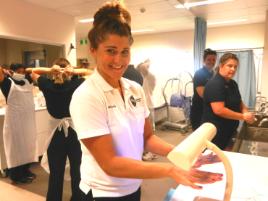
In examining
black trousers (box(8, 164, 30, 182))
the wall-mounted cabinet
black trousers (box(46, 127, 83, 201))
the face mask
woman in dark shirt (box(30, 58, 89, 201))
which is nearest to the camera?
woman in dark shirt (box(30, 58, 89, 201))

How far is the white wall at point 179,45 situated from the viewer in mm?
6184

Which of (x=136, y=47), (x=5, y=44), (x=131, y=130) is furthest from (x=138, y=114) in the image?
(x=136, y=47)

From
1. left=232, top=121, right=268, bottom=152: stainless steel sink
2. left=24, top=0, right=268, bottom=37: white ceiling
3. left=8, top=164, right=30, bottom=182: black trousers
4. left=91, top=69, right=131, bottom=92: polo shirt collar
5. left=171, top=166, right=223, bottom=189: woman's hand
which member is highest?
left=24, top=0, right=268, bottom=37: white ceiling

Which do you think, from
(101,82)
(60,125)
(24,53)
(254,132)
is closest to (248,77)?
(254,132)

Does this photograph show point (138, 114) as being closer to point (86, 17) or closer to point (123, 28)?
point (123, 28)

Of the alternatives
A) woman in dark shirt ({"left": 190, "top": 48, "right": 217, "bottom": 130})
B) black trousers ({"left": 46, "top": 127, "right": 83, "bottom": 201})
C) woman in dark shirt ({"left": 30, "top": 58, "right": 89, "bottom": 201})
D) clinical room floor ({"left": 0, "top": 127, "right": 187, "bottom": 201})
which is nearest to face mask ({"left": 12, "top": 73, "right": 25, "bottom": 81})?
woman in dark shirt ({"left": 30, "top": 58, "right": 89, "bottom": 201})

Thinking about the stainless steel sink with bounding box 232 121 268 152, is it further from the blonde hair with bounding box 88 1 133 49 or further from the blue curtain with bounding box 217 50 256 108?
the blue curtain with bounding box 217 50 256 108

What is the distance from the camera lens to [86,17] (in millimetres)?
5230

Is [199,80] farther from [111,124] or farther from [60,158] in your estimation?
[111,124]

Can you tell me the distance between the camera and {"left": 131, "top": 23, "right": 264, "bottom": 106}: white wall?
6.18 m

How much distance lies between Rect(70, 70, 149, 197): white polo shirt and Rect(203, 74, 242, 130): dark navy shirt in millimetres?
1073

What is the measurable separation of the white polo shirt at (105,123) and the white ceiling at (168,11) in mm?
3669

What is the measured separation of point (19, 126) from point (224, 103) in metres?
2.35

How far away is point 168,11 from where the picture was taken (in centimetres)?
489
